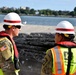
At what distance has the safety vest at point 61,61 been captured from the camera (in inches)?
153

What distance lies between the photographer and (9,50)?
176 inches

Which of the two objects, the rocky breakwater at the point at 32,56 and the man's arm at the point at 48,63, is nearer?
the man's arm at the point at 48,63

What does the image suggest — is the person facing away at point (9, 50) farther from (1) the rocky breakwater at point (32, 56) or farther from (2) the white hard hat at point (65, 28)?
(1) the rocky breakwater at point (32, 56)

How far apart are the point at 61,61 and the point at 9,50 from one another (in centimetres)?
87

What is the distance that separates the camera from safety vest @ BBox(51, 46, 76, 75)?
389 cm

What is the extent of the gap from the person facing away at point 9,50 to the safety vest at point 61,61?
776 millimetres

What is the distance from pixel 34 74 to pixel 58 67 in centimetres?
713

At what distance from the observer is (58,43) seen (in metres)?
3.96

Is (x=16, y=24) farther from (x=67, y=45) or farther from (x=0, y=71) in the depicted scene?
(x=67, y=45)

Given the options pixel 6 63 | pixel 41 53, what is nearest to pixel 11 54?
pixel 6 63

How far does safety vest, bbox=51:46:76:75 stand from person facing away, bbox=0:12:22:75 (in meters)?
0.78

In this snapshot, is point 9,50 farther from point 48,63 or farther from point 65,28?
point 65,28

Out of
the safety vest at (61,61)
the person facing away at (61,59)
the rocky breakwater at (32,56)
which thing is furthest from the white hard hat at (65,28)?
the rocky breakwater at (32,56)

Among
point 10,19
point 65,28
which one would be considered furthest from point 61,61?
point 10,19
